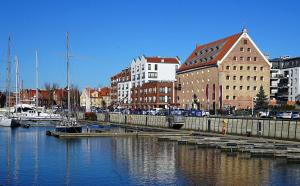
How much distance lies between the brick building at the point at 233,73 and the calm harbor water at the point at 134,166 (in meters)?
62.2

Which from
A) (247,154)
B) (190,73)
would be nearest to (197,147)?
(247,154)

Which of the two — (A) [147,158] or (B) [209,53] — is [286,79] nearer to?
(B) [209,53]

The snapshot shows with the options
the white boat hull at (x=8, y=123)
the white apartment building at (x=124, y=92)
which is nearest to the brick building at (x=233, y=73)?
the white boat hull at (x=8, y=123)

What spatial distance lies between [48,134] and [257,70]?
212ft

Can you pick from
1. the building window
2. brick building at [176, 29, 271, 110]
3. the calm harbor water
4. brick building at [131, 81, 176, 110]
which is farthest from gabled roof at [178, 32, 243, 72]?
the calm harbor water

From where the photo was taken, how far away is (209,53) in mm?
124438

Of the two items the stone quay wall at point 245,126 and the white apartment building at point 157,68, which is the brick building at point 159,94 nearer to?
the white apartment building at point 157,68

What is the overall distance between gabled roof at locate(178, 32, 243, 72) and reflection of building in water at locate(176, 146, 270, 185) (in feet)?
235

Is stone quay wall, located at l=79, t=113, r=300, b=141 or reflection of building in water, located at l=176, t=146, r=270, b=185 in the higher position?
stone quay wall, located at l=79, t=113, r=300, b=141

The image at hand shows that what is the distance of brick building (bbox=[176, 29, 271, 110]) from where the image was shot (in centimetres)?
11400

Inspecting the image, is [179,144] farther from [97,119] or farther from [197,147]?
[97,119]

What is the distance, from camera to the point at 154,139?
205 feet

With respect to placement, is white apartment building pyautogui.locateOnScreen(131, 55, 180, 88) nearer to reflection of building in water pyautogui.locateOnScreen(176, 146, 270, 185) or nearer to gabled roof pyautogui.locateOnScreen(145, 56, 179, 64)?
gabled roof pyautogui.locateOnScreen(145, 56, 179, 64)

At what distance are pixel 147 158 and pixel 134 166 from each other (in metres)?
5.16
